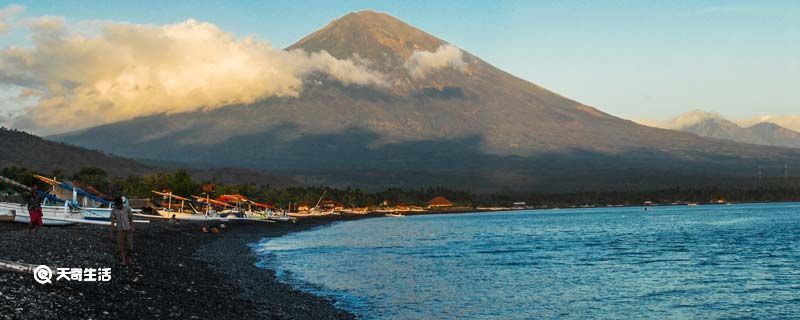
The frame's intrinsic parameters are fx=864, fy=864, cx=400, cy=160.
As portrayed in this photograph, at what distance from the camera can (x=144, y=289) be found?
22516mm

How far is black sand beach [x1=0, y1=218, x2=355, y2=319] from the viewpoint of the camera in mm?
17812

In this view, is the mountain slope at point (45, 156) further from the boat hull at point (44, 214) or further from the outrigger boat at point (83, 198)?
the boat hull at point (44, 214)

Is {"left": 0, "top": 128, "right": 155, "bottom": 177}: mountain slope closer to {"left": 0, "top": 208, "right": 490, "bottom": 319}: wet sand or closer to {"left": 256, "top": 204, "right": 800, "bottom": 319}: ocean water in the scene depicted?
{"left": 256, "top": 204, "right": 800, "bottom": 319}: ocean water

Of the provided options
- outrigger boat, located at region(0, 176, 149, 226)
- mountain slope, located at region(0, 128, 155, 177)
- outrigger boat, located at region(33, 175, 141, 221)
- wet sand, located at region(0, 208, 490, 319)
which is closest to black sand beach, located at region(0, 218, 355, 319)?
wet sand, located at region(0, 208, 490, 319)

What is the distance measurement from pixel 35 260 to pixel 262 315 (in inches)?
262

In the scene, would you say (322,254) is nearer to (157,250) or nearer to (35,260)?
(157,250)

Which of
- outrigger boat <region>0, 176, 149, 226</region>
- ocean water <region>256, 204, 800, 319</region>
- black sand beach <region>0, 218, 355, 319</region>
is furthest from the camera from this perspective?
outrigger boat <region>0, 176, 149, 226</region>

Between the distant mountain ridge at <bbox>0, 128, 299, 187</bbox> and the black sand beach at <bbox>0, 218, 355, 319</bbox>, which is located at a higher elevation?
the distant mountain ridge at <bbox>0, 128, 299, 187</bbox>

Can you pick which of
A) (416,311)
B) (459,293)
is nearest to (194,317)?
(416,311)

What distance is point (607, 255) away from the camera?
52.5 metres

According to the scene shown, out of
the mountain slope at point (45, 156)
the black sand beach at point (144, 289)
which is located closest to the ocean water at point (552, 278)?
the black sand beach at point (144, 289)

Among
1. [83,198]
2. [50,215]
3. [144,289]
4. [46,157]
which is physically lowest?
[144,289]

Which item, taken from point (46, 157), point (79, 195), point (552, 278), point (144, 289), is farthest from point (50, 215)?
point (46, 157)

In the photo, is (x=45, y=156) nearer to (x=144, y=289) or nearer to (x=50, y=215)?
(x=50, y=215)
